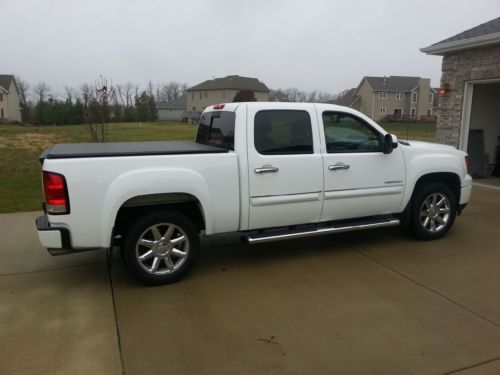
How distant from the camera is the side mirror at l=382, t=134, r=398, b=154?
17.5 ft

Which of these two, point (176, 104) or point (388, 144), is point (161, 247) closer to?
point (388, 144)

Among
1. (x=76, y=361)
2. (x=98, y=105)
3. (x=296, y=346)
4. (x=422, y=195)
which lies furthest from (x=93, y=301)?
(x=98, y=105)

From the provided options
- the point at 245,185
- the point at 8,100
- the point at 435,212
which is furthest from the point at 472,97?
the point at 8,100

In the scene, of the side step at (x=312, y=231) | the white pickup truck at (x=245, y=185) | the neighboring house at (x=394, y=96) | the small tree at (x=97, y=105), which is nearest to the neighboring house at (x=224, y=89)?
the neighboring house at (x=394, y=96)

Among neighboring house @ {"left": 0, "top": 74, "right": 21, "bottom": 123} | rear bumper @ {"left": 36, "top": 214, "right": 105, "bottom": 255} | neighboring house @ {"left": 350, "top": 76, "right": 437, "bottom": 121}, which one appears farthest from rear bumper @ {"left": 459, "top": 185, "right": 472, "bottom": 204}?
neighboring house @ {"left": 350, "top": 76, "right": 437, "bottom": 121}

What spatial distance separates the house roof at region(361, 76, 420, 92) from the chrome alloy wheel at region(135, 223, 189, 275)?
69.6 metres

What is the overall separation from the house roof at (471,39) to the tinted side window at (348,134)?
231 inches

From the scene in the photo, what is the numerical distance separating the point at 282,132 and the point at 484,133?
866 cm

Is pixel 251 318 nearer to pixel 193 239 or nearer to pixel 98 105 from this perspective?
pixel 193 239

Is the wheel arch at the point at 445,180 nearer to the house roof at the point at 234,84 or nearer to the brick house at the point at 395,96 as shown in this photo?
the brick house at the point at 395,96

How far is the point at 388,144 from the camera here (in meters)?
5.36

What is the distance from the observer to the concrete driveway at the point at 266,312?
10.5 feet

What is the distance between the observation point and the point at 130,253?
434cm

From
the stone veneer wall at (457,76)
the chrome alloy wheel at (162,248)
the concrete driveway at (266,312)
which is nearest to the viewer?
the concrete driveway at (266,312)
